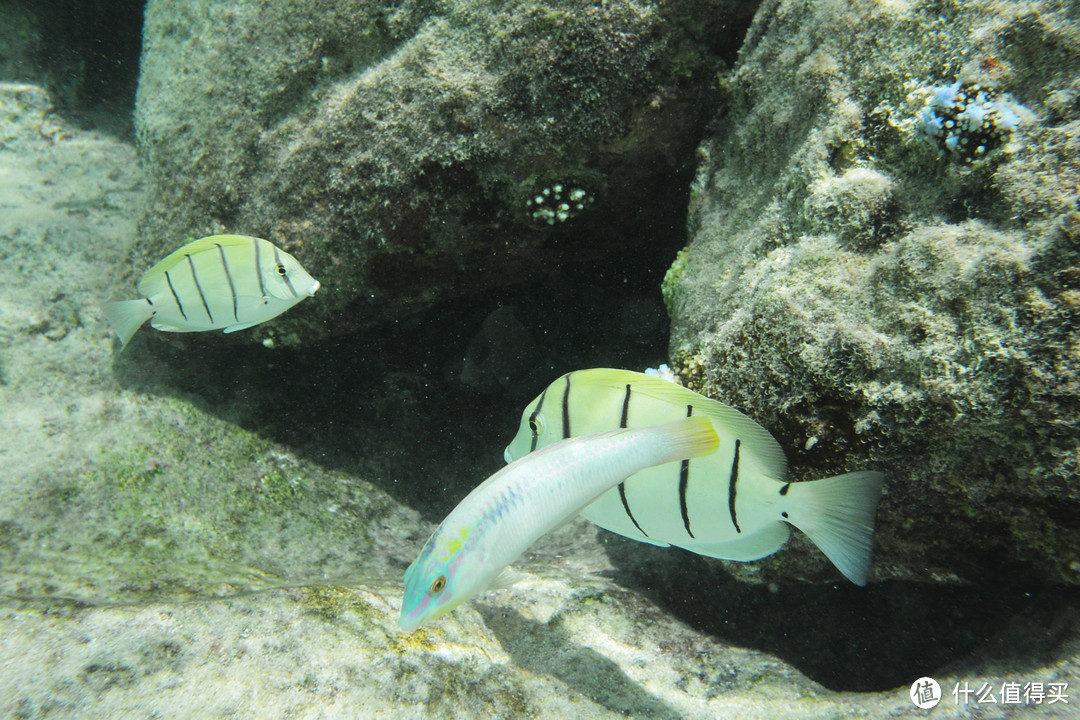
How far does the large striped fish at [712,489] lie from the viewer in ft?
5.44

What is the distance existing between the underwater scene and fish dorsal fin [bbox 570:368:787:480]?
1 cm

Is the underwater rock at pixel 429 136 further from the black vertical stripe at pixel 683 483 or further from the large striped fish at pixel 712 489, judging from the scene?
the black vertical stripe at pixel 683 483

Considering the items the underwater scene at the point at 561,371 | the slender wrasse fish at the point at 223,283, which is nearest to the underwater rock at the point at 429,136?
the underwater scene at the point at 561,371

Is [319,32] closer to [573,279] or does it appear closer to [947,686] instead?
[573,279]

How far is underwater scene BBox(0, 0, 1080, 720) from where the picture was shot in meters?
1.74

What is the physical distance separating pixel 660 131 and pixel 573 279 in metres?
1.80

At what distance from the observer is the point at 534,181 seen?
10.2 feet

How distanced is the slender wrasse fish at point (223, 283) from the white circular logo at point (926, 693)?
126 inches

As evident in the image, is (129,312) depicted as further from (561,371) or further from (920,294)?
(920,294)

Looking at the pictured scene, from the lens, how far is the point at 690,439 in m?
1.43

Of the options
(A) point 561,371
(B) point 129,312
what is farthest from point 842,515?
(B) point 129,312

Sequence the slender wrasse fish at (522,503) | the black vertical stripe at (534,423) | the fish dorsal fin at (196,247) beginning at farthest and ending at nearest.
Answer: the fish dorsal fin at (196,247) → the black vertical stripe at (534,423) → the slender wrasse fish at (522,503)

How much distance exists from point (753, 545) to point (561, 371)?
2.96m

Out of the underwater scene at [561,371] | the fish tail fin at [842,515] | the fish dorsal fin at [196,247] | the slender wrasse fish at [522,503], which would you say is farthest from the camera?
the fish dorsal fin at [196,247]
